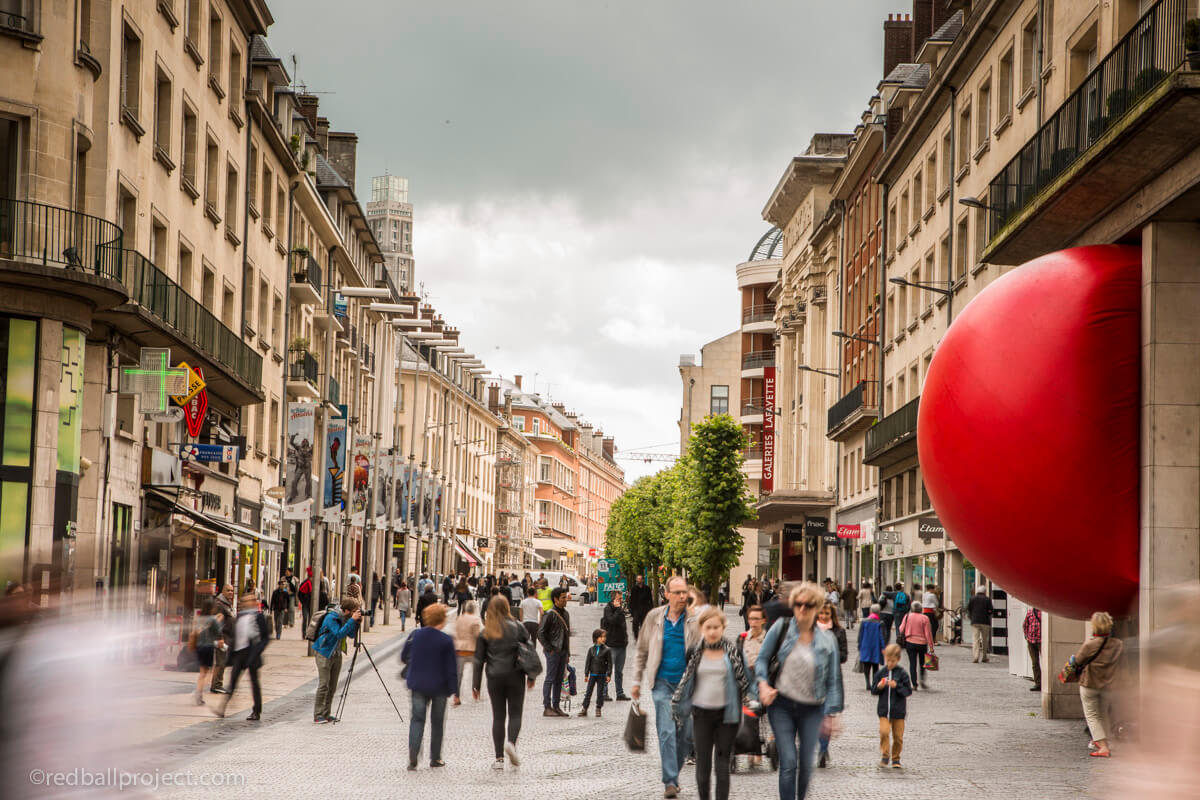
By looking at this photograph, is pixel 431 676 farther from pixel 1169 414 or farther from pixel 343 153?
pixel 343 153

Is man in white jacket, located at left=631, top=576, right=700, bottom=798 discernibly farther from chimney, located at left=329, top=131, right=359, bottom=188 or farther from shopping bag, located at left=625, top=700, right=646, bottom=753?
chimney, located at left=329, top=131, right=359, bottom=188

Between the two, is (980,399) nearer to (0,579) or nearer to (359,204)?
(0,579)

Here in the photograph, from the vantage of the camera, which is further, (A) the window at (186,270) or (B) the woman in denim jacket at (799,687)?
(A) the window at (186,270)

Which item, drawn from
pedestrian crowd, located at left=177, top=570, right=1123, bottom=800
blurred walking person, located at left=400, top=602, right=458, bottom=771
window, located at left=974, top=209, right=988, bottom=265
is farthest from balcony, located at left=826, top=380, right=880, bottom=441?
blurred walking person, located at left=400, top=602, right=458, bottom=771

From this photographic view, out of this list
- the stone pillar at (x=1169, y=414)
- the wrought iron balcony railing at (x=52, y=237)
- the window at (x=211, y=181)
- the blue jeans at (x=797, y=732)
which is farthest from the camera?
the window at (x=211, y=181)

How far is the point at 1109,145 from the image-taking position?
1603 cm

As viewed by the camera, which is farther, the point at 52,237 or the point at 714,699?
the point at 52,237

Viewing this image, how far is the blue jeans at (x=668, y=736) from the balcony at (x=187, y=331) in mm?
15863

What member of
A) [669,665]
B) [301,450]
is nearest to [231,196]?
[301,450]

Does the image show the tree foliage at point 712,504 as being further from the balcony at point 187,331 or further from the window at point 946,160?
the balcony at point 187,331

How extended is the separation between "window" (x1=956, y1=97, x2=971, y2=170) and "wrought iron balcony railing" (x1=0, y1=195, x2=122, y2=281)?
24119 mm

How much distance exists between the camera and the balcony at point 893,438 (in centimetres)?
4519

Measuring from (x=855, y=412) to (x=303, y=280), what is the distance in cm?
2031

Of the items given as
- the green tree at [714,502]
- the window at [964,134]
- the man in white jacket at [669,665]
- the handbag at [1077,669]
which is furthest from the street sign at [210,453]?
the green tree at [714,502]
